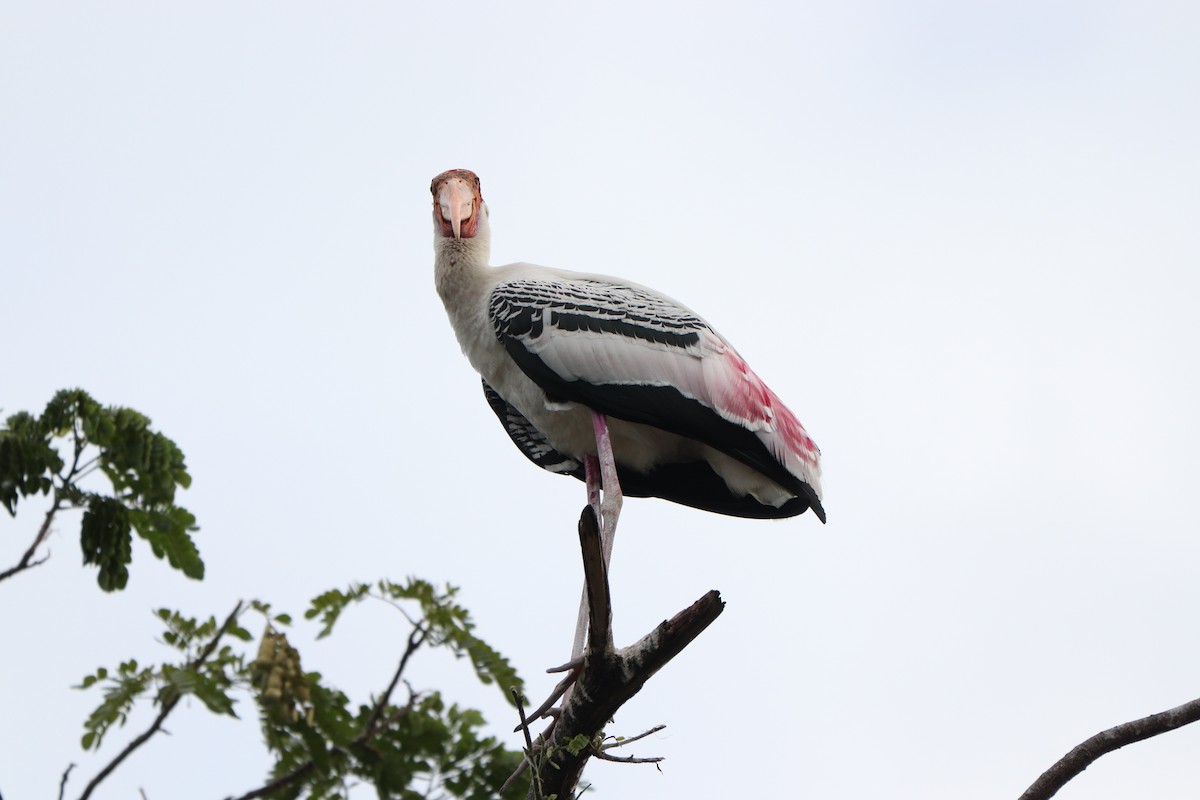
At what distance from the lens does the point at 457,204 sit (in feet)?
25.8

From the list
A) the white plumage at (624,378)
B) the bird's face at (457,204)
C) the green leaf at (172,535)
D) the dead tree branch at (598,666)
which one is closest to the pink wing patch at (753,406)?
the white plumage at (624,378)

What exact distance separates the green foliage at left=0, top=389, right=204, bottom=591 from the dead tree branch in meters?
1.98

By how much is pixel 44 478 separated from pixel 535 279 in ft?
13.3

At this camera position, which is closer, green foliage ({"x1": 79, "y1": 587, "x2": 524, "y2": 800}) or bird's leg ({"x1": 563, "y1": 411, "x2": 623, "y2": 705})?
green foliage ({"x1": 79, "y1": 587, "x2": 524, "y2": 800})

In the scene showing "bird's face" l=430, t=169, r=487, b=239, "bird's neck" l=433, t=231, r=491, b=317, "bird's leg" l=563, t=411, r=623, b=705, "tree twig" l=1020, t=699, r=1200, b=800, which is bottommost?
"tree twig" l=1020, t=699, r=1200, b=800

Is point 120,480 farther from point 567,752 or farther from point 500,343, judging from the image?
point 500,343

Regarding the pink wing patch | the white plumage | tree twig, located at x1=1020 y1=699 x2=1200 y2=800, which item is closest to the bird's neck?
the white plumage

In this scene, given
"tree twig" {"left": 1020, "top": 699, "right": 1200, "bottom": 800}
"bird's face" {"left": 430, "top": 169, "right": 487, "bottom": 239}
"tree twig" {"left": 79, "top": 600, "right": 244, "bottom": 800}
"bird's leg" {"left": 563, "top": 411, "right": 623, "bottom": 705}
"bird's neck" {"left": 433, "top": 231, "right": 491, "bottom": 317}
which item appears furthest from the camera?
"bird's face" {"left": 430, "top": 169, "right": 487, "bottom": 239}

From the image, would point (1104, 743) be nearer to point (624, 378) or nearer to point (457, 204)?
point (624, 378)

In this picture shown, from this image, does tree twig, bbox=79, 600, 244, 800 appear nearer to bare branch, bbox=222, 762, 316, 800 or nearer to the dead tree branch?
bare branch, bbox=222, 762, 316, 800

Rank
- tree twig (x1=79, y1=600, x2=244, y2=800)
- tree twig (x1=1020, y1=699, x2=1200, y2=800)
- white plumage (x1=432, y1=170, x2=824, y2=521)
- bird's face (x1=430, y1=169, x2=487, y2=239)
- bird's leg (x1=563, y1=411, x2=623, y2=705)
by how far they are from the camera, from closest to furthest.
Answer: tree twig (x1=79, y1=600, x2=244, y2=800), tree twig (x1=1020, y1=699, x2=1200, y2=800), white plumage (x1=432, y1=170, x2=824, y2=521), bird's leg (x1=563, y1=411, x2=623, y2=705), bird's face (x1=430, y1=169, x2=487, y2=239)

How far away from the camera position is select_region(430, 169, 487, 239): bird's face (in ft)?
25.5

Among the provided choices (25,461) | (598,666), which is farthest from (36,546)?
(598,666)

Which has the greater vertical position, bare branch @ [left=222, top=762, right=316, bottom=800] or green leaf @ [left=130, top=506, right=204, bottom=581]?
green leaf @ [left=130, top=506, right=204, bottom=581]
